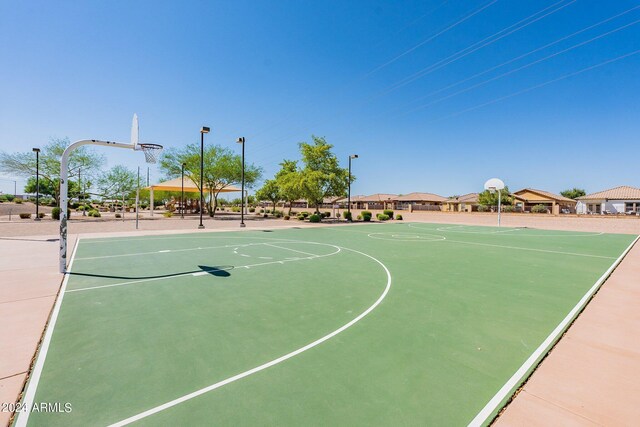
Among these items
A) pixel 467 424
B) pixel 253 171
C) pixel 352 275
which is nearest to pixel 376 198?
pixel 253 171

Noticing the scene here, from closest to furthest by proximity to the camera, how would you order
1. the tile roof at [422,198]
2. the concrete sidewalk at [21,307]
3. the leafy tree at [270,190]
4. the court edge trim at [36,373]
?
the court edge trim at [36,373] < the concrete sidewalk at [21,307] < the leafy tree at [270,190] < the tile roof at [422,198]

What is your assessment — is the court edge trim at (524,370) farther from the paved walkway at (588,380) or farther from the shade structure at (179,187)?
the shade structure at (179,187)

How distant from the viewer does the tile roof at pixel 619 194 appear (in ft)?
142

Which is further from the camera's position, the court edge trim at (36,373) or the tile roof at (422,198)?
the tile roof at (422,198)

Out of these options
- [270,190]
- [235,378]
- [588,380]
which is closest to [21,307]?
[235,378]

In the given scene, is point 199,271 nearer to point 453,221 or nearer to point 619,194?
point 453,221

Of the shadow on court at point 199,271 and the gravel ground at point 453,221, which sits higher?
the gravel ground at point 453,221

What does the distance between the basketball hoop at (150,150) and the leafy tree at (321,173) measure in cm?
2306

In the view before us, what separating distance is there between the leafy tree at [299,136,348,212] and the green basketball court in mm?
24876

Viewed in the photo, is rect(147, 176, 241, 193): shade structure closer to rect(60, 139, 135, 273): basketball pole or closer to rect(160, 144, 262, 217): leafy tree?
rect(160, 144, 262, 217): leafy tree

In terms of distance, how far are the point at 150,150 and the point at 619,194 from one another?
62.9 m

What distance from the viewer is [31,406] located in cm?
322

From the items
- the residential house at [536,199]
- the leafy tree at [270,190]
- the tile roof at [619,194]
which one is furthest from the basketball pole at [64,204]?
the tile roof at [619,194]

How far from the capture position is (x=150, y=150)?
1114 centimetres
